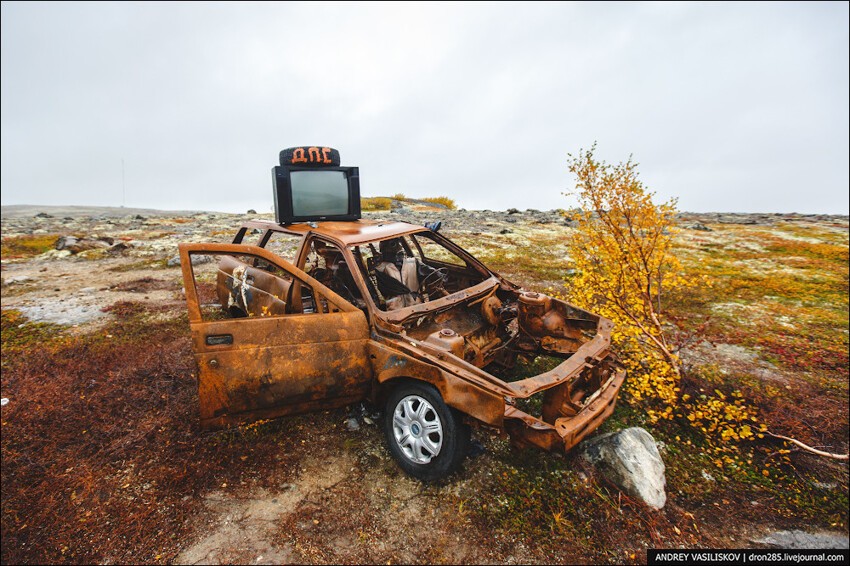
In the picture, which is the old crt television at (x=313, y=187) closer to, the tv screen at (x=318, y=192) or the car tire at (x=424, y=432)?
the tv screen at (x=318, y=192)

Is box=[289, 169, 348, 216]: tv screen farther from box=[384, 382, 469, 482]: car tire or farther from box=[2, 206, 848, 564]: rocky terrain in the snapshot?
box=[384, 382, 469, 482]: car tire

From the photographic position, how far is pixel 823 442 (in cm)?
366

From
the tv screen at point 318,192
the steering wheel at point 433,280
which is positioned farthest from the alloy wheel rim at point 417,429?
the tv screen at point 318,192

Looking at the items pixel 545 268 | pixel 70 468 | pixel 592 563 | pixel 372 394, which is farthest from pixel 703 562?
pixel 545 268

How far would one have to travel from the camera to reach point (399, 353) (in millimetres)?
3168

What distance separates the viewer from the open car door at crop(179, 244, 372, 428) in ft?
10.3

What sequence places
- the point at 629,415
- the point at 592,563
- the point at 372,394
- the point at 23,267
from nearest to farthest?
the point at 592,563 → the point at 372,394 → the point at 629,415 → the point at 23,267

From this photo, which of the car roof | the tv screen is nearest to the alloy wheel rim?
the car roof

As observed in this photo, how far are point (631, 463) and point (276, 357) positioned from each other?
3.09m

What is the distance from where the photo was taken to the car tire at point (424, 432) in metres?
2.93

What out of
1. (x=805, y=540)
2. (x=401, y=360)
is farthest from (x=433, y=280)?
(x=805, y=540)

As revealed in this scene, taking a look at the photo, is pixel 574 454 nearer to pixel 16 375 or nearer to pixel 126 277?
pixel 16 375

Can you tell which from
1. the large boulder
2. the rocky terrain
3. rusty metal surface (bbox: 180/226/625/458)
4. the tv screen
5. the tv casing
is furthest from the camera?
the tv screen

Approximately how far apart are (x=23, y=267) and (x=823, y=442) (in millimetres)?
18460
